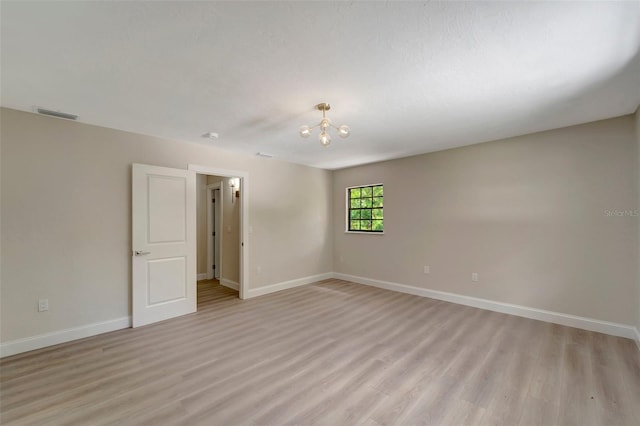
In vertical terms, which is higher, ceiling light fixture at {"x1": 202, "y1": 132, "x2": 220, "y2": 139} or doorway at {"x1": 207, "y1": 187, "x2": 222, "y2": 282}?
ceiling light fixture at {"x1": 202, "y1": 132, "x2": 220, "y2": 139}

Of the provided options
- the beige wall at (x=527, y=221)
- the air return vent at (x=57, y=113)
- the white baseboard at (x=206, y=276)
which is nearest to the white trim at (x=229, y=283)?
the white baseboard at (x=206, y=276)

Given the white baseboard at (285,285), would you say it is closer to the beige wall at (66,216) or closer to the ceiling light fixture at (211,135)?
the beige wall at (66,216)

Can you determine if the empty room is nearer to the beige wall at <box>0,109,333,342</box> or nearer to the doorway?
the beige wall at <box>0,109,333,342</box>

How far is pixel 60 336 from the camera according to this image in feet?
9.67

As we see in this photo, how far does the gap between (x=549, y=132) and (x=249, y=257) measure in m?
4.84

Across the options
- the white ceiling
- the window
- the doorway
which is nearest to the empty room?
the white ceiling

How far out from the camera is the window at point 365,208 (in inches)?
217

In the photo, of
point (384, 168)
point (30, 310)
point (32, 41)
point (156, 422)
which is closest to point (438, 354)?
point (156, 422)

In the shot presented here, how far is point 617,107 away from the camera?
9.18ft

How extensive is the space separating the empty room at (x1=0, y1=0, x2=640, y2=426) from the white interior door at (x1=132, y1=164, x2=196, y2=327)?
0.09ft

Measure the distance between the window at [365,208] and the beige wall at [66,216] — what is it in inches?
130

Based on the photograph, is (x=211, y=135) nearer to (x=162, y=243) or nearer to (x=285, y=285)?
(x=162, y=243)

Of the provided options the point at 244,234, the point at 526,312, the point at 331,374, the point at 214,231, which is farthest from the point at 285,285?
the point at 526,312

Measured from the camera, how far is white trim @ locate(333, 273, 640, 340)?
3053 millimetres
